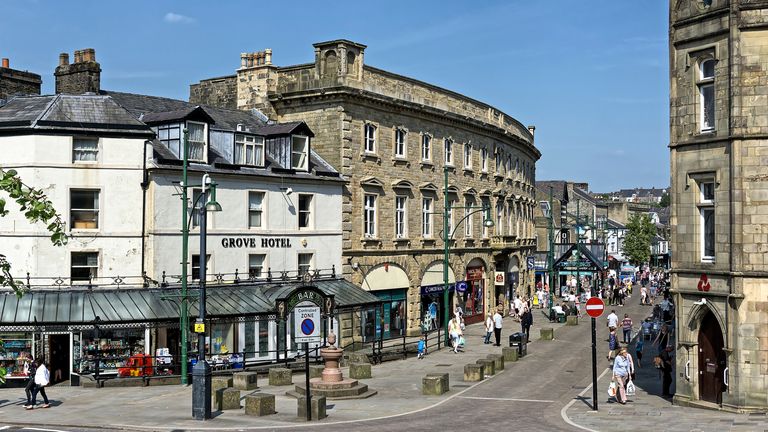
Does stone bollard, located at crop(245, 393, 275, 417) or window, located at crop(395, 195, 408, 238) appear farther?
window, located at crop(395, 195, 408, 238)

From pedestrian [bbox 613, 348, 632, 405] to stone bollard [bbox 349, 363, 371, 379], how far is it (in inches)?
357

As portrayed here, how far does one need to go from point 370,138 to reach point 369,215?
3.68 metres

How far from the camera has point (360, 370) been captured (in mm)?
29875

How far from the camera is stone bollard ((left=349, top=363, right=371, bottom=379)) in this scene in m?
29.9

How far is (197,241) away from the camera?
33.9 metres

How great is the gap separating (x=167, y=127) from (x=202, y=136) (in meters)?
1.37

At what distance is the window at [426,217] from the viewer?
45.8 meters

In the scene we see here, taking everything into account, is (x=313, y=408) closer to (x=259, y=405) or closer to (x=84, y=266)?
(x=259, y=405)

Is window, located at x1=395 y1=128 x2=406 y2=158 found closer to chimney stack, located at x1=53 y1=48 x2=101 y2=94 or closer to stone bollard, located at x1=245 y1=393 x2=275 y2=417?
chimney stack, located at x1=53 y1=48 x2=101 y2=94

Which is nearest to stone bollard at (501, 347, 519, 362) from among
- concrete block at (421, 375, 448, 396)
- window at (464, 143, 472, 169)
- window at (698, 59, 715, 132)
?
concrete block at (421, 375, 448, 396)

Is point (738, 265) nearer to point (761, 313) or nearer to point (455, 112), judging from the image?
point (761, 313)

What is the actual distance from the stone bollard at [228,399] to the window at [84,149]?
11.9 meters

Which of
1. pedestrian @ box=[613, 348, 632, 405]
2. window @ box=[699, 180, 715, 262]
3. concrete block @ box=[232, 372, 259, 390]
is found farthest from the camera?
concrete block @ box=[232, 372, 259, 390]

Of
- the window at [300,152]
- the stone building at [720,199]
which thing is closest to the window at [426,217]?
the window at [300,152]
